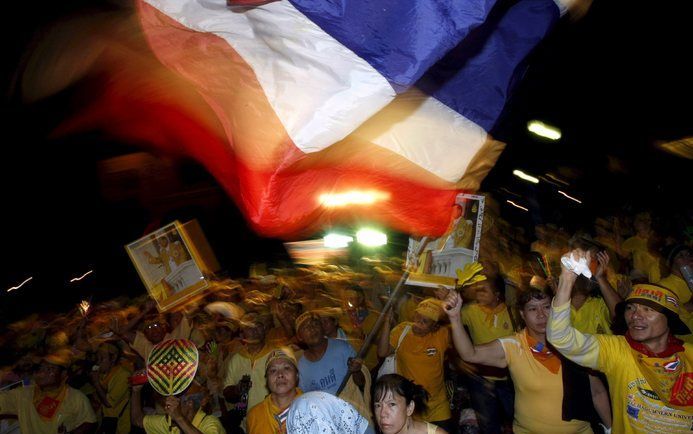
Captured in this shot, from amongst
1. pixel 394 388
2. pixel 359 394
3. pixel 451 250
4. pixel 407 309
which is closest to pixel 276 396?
pixel 359 394

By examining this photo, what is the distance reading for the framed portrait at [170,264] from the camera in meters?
5.82

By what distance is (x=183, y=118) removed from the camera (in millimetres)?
4273

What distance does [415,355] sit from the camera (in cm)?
588

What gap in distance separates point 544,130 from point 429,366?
1184 cm

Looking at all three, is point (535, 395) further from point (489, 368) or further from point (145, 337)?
point (145, 337)

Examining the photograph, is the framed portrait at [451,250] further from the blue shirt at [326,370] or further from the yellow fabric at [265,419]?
the yellow fabric at [265,419]

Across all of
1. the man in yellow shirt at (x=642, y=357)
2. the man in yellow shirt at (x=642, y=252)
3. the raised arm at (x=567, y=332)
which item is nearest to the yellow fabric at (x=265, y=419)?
the raised arm at (x=567, y=332)

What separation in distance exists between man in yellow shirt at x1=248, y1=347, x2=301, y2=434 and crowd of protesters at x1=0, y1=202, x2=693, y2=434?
0.01 meters

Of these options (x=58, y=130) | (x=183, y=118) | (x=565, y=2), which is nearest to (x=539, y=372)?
(x=565, y=2)

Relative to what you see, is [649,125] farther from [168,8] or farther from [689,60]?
[168,8]

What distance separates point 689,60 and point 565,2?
346 inches

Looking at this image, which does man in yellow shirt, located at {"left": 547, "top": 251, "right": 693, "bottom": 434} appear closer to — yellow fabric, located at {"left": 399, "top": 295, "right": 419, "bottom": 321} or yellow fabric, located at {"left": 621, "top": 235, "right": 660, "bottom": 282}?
yellow fabric, located at {"left": 621, "top": 235, "right": 660, "bottom": 282}

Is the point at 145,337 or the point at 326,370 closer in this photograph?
the point at 326,370

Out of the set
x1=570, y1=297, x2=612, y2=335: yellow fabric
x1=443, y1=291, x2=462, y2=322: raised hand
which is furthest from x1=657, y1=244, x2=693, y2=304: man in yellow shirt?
x1=443, y1=291, x2=462, y2=322: raised hand
